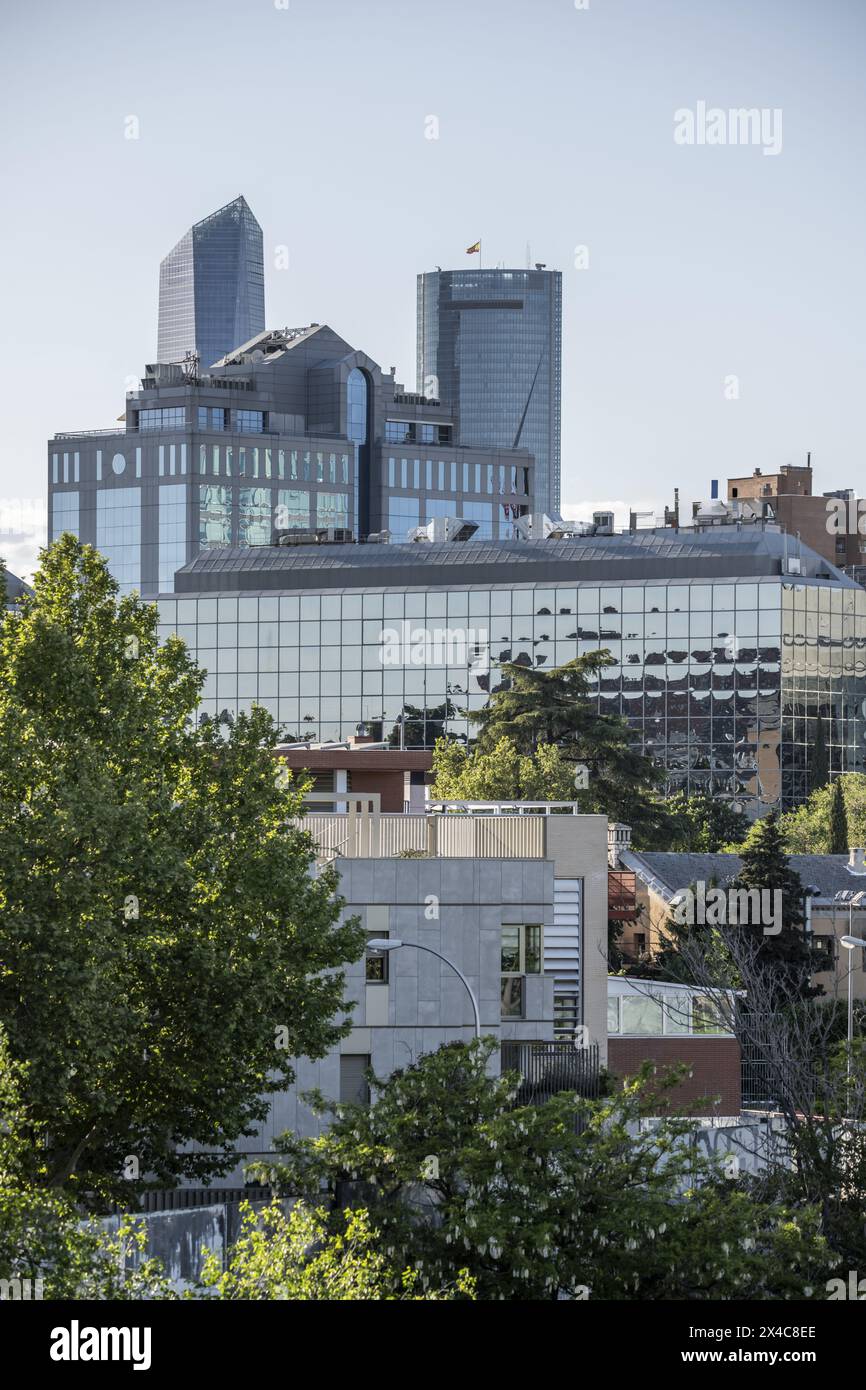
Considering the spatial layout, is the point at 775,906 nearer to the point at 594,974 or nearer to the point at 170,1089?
the point at 594,974

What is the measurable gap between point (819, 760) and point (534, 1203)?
116 metres

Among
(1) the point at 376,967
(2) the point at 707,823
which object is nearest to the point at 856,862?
(2) the point at 707,823

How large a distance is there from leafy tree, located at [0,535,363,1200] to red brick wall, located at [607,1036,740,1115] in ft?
62.7

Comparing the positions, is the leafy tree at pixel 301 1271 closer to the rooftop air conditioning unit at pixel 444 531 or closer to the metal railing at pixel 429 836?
the metal railing at pixel 429 836

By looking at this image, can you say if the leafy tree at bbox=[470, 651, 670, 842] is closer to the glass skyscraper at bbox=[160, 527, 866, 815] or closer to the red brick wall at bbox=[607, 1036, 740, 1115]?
the red brick wall at bbox=[607, 1036, 740, 1115]

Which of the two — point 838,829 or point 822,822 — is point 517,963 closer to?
point 838,829

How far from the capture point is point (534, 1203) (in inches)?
1105

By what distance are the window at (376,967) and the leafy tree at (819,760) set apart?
327ft

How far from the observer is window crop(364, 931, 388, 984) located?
1714 inches

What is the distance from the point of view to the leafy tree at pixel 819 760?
14100 centimetres

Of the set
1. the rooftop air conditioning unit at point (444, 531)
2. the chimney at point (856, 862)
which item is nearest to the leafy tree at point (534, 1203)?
the chimney at point (856, 862)

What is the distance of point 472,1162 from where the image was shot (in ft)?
94.2

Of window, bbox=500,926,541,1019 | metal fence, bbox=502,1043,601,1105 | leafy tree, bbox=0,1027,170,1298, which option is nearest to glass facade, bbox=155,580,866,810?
window, bbox=500,926,541,1019
